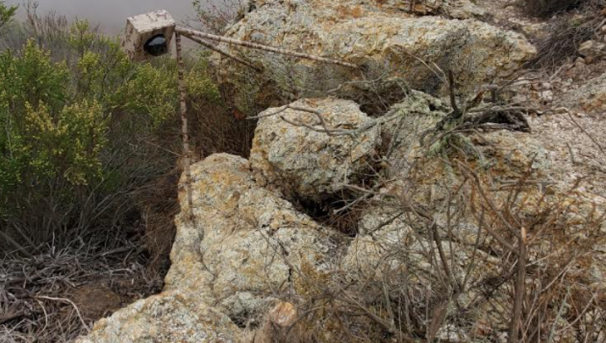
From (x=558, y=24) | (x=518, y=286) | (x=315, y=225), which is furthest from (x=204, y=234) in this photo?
(x=558, y=24)

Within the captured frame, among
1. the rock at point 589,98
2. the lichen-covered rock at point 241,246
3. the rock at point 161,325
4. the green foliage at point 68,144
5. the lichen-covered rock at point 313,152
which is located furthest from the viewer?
the rock at point 589,98

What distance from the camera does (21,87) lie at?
451cm

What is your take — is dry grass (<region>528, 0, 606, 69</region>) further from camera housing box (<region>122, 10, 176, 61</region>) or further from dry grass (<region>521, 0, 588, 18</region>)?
camera housing box (<region>122, 10, 176, 61</region>)

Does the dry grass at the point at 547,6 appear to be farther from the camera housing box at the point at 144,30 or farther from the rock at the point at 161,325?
the rock at the point at 161,325

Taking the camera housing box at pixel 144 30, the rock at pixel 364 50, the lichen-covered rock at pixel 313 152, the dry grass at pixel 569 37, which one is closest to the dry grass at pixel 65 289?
the lichen-covered rock at pixel 313 152

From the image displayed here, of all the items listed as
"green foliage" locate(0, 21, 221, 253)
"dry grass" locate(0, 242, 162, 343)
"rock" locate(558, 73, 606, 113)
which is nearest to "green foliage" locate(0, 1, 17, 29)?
"green foliage" locate(0, 21, 221, 253)

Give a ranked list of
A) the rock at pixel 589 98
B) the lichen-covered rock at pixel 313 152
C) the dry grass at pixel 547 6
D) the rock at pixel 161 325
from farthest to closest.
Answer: the dry grass at pixel 547 6, the rock at pixel 589 98, the lichen-covered rock at pixel 313 152, the rock at pixel 161 325

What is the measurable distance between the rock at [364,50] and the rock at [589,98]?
806mm

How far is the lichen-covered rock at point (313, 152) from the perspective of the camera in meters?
3.68

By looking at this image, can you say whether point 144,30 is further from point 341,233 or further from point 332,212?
point 341,233

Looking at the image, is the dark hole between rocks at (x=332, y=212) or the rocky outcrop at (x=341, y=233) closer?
the rocky outcrop at (x=341, y=233)

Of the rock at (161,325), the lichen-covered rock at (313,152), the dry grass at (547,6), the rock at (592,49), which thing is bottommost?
the rock at (161,325)

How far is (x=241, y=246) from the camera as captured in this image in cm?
359

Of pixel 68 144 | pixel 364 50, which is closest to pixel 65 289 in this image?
pixel 68 144
